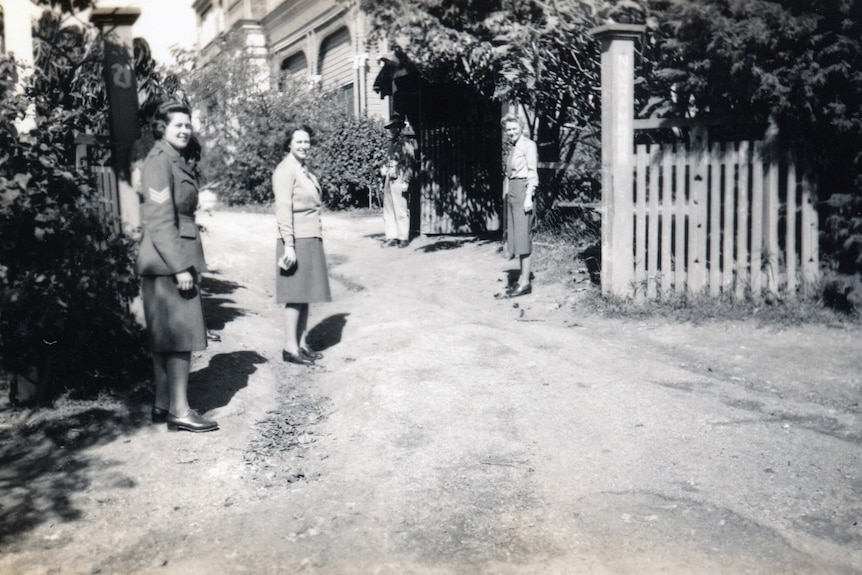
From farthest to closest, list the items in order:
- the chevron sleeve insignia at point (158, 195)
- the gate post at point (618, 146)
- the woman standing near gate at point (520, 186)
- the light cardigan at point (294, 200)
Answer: the woman standing near gate at point (520, 186) < the gate post at point (618, 146) < the light cardigan at point (294, 200) < the chevron sleeve insignia at point (158, 195)

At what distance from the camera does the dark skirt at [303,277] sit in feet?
20.2

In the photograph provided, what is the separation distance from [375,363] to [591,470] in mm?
2447

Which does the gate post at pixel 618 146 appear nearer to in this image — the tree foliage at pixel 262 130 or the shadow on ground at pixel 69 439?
the shadow on ground at pixel 69 439

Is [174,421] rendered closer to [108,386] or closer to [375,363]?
[108,386]

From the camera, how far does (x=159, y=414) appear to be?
485 cm

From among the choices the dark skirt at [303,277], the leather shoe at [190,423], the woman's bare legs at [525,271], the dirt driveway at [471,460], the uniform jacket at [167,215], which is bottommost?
the dirt driveway at [471,460]

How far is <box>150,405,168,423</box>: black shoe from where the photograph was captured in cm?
484

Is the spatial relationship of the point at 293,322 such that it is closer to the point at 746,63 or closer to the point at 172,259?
the point at 172,259

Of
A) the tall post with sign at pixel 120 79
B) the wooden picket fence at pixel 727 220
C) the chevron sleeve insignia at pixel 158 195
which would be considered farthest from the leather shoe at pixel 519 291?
the chevron sleeve insignia at pixel 158 195

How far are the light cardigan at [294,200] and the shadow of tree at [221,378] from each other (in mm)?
951

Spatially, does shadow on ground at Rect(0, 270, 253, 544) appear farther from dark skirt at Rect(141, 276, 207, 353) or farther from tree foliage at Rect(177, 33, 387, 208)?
tree foliage at Rect(177, 33, 387, 208)

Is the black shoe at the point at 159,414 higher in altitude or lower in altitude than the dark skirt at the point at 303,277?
lower

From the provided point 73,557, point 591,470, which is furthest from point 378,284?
point 73,557

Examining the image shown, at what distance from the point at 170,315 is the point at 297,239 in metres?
1.76
